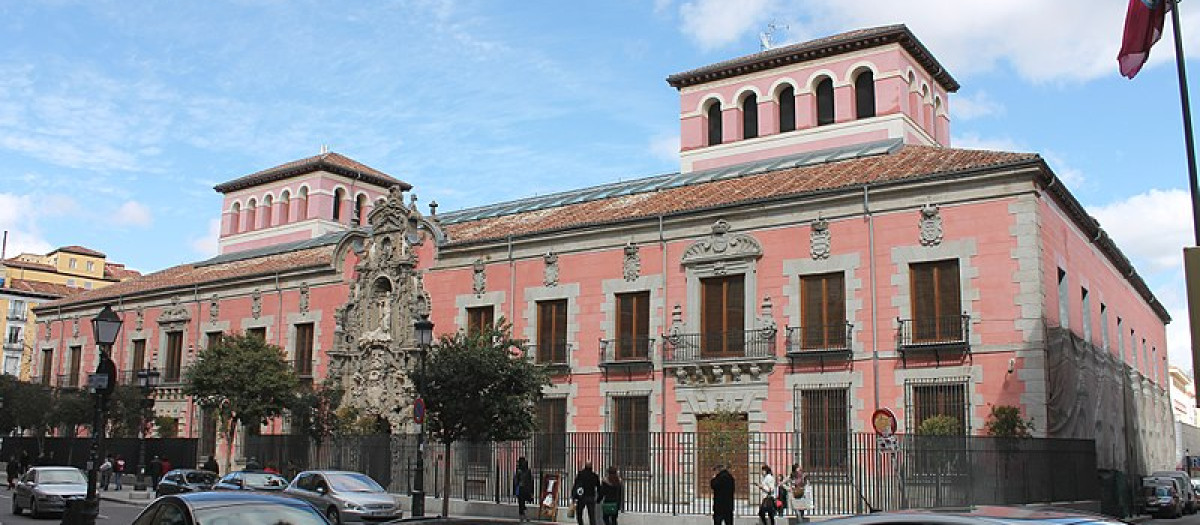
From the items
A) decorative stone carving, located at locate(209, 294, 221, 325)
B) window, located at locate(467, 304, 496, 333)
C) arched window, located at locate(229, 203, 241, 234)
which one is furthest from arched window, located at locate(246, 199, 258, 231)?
window, located at locate(467, 304, 496, 333)

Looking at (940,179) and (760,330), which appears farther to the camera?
(760,330)

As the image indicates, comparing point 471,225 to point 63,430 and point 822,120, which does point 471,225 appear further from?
point 63,430

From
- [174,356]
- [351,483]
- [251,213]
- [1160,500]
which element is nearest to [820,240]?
[351,483]

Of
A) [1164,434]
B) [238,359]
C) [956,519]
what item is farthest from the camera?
[1164,434]

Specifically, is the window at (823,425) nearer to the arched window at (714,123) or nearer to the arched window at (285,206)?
the arched window at (714,123)

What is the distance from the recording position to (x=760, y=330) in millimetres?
27344

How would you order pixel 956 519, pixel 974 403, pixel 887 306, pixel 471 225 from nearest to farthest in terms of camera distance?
pixel 956 519 < pixel 974 403 < pixel 887 306 < pixel 471 225


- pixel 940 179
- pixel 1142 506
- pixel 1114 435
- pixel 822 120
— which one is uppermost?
pixel 822 120

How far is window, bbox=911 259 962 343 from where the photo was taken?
24938 millimetres

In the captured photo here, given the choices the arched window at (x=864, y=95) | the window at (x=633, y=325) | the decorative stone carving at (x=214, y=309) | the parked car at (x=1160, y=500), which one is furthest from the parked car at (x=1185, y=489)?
the decorative stone carving at (x=214, y=309)

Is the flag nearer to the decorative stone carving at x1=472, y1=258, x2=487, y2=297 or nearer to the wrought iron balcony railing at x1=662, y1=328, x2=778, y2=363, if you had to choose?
the wrought iron balcony railing at x1=662, y1=328, x2=778, y2=363

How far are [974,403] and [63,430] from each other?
41.4m

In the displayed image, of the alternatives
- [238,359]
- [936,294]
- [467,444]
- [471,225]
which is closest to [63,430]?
[238,359]

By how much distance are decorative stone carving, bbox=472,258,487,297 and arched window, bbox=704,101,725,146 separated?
9612 mm
